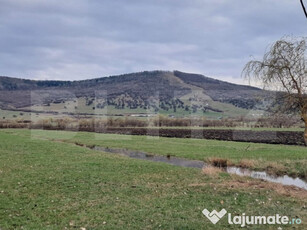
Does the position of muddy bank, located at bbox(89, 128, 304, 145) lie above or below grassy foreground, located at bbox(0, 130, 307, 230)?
below

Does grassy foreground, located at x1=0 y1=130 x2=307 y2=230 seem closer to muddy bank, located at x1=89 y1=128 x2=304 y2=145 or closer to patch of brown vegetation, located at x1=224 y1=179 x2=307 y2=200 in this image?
patch of brown vegetation, located at x1=224 y1=179 x2=307 y2=200

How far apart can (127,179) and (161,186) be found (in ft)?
8.30

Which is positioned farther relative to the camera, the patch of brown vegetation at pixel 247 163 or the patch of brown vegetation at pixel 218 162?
the patch of brown vegetation at pixel 218 162

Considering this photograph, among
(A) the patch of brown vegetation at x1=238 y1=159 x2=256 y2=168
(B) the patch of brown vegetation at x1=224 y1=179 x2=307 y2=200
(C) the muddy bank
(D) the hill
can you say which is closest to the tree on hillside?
(B) the patch of brown vegetation at x1=224 y1=179 x2=307 y2=200

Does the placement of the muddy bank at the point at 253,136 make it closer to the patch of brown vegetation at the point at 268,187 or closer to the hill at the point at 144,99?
the patch of brown vegetation at the point at 268,187

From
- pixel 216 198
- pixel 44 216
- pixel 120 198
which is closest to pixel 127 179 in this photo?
pixel 120 198

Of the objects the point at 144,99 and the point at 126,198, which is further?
the point at 144,99

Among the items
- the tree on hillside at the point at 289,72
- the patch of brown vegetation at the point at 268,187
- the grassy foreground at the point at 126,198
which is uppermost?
the tree on hillside at the point at 289,72

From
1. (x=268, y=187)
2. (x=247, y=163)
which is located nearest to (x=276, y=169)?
(x=247, y=163)

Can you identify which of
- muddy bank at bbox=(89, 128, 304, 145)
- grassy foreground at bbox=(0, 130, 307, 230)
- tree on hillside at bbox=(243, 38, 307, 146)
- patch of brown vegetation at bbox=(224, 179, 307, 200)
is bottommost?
muddy bank at bbox=(89, 128, 304, 145)

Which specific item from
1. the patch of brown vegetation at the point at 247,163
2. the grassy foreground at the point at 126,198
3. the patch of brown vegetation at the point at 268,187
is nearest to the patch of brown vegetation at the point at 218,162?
the patch of brown vegetation at the point at 247,163

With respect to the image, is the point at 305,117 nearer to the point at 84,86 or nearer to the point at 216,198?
the point at 216,198

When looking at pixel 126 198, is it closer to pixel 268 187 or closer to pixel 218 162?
pixel 268 187

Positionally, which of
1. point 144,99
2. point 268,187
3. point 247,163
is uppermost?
point 144,99
